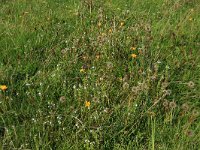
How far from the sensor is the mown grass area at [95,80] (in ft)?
8.00

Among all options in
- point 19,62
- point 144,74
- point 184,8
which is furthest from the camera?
point 184,8

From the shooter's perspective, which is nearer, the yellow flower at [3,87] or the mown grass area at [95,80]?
the mown grass area at [95,80]

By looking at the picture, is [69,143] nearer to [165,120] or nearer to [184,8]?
[165,120]

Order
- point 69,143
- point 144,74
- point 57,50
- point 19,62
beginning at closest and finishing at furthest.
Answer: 1. point 69,143
2. point 144,74
3. point 19,62
4. point 57,50

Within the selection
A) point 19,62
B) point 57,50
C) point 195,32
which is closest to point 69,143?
point 19,62

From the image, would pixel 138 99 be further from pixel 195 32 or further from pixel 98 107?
pixel 195 32

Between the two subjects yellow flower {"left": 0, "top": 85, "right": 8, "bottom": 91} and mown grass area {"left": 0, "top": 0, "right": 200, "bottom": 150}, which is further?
yellow flower {"left": 0, "top": 85, "right": 8, "bottom": 91}

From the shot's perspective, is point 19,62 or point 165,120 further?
point 19,62

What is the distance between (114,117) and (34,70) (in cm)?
114

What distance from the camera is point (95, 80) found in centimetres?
305

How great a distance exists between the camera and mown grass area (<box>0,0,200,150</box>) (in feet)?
8.00

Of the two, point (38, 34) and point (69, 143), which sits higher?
point (38, 34)

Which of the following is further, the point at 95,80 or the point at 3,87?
the point at 95,80

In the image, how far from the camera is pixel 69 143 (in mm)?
2365
